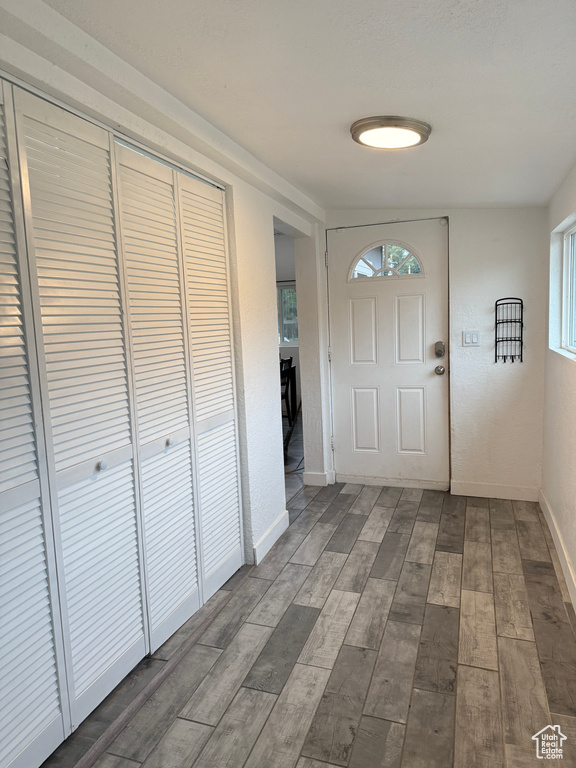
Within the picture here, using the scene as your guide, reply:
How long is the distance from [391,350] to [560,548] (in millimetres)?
1827

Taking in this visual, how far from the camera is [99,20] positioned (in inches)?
55.3

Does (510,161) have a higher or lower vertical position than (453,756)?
higher

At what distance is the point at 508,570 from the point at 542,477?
118 centimetres

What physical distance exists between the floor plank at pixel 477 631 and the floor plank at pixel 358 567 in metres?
0.51

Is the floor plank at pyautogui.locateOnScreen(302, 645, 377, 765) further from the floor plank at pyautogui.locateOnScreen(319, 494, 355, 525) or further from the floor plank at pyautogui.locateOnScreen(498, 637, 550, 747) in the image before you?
the floor plank at pyautogui.locateOnScreen(319, 494, 355, 525)

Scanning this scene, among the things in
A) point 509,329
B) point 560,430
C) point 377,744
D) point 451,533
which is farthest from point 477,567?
point 509,329

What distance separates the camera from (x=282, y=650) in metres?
2.19

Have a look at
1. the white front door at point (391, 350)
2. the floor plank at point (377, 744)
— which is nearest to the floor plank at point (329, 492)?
the white front door at point (391, 350)

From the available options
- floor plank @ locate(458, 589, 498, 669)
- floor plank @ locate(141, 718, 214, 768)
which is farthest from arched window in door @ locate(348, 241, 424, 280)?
floor plank @ locate(141, 718, 214, 768)

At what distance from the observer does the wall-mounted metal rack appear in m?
3.70

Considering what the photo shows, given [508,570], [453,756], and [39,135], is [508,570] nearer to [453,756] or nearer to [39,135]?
[453,756]

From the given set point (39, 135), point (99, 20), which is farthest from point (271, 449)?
point (99, 20)

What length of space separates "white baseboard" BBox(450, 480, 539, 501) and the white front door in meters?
0.13

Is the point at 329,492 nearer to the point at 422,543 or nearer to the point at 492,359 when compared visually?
the point at 422,543
